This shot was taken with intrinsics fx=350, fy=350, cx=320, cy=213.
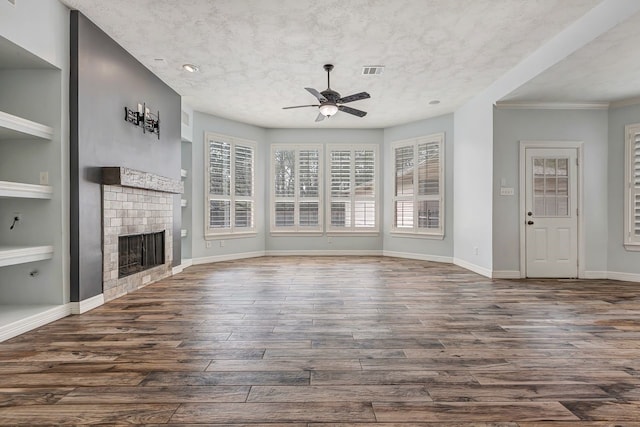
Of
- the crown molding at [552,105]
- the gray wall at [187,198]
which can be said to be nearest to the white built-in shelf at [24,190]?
the gray wall at [187,198]

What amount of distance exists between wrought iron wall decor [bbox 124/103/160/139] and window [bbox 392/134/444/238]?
5.02 m

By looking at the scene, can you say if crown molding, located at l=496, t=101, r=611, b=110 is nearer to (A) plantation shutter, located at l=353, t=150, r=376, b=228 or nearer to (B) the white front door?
(B) the white front door

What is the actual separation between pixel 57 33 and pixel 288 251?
5.82 m

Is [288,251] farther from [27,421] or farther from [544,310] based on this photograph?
[27,421]

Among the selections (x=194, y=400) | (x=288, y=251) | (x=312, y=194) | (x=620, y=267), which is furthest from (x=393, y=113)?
(x=194, y=400)

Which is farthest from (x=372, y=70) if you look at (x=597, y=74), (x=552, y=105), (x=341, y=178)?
(x=341, y=178)

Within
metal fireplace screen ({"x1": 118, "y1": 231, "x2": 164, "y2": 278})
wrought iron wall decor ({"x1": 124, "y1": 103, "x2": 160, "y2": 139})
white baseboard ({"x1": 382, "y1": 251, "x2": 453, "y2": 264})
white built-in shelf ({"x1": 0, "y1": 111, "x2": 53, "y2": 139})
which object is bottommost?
white baseboard ({"x1": 382, "y1": 251, "x2": 453, "y2": 264})

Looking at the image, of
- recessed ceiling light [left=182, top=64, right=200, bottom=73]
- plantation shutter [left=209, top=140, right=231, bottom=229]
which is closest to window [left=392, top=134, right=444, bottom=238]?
plantation shutter [left=209, top=140, right=231, bottom=229]

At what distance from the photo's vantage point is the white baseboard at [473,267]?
5.62 meters

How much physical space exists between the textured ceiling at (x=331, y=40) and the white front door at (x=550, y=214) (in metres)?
1.60

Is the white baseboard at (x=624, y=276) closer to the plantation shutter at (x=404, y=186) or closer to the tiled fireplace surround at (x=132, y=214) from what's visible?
the plantation shutter at (x=404, y=186)

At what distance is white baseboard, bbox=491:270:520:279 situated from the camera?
5.48 meters

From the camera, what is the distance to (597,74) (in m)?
4.32

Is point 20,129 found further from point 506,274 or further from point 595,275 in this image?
point 595,275
